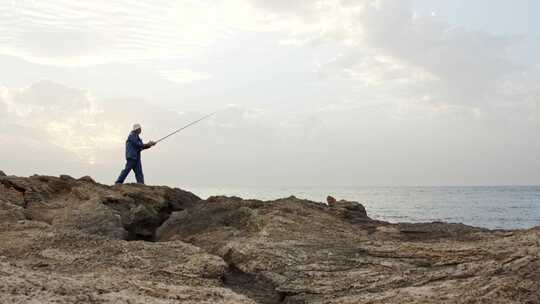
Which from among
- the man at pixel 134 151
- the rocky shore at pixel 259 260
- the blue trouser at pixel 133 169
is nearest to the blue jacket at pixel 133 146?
the man at pixel 134 151

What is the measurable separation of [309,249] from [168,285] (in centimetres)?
241

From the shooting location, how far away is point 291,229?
8.84 metres

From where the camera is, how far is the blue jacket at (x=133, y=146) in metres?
16.4

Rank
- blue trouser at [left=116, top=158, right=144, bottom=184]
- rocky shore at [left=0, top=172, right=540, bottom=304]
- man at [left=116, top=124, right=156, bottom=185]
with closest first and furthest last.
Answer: rocky shore at [left=0, top=172, right=540, bottom=304] → blue trouser at [left=116, top=158, right=144, bottom=184] → man at [left=116, top=124, right=156, bottom=185]

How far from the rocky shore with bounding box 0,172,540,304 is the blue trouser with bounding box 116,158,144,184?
538 centimetres

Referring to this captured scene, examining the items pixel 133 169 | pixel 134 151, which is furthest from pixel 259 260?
pixel 133 169

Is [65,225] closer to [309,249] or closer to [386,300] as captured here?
[309,249]

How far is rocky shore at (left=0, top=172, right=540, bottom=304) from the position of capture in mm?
5598

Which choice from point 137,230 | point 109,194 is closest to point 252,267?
point 137,230

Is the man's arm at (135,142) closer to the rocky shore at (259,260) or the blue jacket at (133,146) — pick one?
the blue jacket at (133,146)

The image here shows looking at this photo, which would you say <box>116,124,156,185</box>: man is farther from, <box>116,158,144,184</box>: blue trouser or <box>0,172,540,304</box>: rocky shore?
<box>0,172,540,304</box>: rocky shore

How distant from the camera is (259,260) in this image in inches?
283

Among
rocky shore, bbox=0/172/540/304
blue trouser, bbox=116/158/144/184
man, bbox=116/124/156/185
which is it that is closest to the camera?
rocky shore, bbox=0/172/540/304

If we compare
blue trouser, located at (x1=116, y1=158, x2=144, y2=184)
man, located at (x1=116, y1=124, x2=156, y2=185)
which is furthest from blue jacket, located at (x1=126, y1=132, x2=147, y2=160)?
blue trouser, located at (x1=116, y1=158, x2=144, y2=184)
